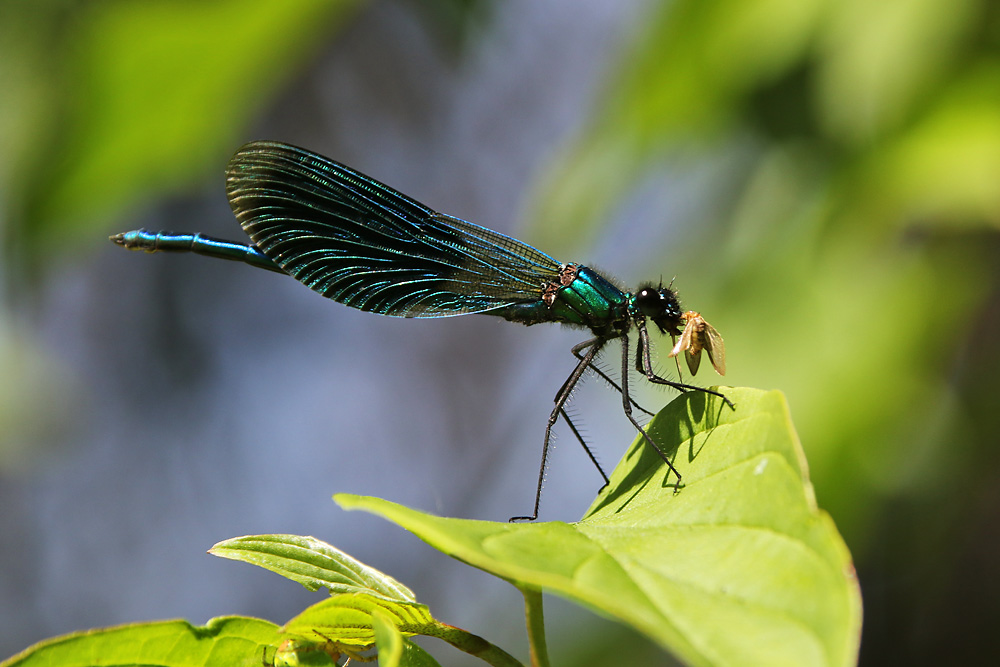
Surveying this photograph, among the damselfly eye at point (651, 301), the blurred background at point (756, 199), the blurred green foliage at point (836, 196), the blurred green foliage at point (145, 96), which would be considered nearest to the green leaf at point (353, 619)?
the blurred background at point (756, 199)

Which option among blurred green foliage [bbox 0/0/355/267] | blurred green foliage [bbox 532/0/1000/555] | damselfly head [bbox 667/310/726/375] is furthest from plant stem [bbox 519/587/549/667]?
blurred green foliage [bbox 0/0/355/267]

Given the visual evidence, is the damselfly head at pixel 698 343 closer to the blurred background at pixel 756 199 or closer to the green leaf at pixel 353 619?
the blurred background at pixel 756 199

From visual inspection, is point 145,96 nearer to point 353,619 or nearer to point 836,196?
point 353,619

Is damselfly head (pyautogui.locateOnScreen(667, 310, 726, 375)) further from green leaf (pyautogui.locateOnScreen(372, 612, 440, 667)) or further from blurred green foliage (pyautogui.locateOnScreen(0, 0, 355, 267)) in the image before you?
→ blurred green foliage (pyautogui.locateOnScreen(0, 0, 355, 267))

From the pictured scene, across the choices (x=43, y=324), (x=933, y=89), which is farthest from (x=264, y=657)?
(x=43, y=324)

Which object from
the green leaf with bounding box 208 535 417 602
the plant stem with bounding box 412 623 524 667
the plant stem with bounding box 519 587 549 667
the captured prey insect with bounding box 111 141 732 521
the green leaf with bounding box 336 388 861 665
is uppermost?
the captured prey insect with bounding box 111 141 732 521
